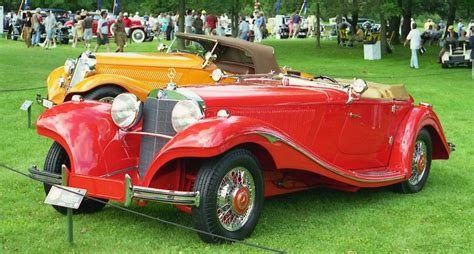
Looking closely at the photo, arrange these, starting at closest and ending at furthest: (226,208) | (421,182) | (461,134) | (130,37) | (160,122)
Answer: (226,208) → (160,122) → (421,182) → (461,134) → (130,37)

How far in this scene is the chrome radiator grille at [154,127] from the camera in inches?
207

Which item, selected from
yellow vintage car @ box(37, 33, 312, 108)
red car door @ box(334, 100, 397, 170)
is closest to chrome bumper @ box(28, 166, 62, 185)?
red car door @ box(334, 100, 397, 170)

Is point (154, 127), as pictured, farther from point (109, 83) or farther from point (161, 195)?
point (109, 83)

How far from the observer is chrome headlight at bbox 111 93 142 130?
540 cm

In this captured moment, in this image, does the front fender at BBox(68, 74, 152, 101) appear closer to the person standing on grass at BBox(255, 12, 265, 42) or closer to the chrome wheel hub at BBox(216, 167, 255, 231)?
the chrome wheel hub at BBox(216, 167, 255, 231)

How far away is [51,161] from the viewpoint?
5.71m

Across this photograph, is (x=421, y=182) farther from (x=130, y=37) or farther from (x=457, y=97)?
(x=130, y=37)

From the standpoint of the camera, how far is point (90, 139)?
5.50 metres

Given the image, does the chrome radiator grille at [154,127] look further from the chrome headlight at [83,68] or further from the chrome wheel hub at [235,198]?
the chrome headlight at [83,68]

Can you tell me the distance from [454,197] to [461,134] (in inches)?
170

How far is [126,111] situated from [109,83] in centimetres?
456

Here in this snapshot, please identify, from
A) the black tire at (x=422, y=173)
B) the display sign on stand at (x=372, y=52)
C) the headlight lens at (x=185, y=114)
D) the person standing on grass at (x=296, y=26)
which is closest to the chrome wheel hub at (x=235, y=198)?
the headlight lens at (x=185, y=114)

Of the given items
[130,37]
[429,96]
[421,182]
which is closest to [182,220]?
[421,182]

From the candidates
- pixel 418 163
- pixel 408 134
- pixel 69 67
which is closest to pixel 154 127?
pixel 408 134
